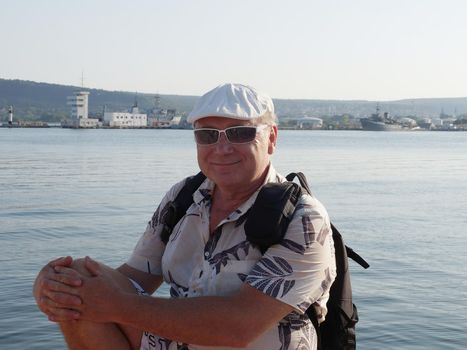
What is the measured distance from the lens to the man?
103 inches

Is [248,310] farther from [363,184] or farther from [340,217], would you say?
[363,184]

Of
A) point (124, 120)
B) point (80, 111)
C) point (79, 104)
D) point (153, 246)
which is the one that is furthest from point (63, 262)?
point (124, 120)

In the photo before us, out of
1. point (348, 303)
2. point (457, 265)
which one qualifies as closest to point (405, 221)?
point (457, 265)

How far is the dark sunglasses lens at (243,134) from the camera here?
2.80 m

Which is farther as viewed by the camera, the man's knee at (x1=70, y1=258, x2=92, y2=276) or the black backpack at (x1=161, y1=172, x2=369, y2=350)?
the man's knee at (x1=70, y1=258, x2=92, y2=276)

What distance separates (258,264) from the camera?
2637 mm

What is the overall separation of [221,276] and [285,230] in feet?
1.04

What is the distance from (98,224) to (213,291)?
10.8 meters

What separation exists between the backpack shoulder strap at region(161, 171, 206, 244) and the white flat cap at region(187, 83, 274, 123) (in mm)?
403

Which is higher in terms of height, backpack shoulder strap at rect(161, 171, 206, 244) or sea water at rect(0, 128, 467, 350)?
backpack shoulder strap at rect(161, 171, 206, 244)

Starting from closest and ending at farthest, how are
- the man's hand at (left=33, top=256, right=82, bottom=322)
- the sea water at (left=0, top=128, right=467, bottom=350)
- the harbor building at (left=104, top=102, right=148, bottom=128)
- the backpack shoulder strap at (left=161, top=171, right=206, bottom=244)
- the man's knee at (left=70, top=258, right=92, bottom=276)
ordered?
the man's hand at (left=33, top=256, right=82, bottom=322), the man's knee at (left=70, top=258, right=92, bottom=276), the backpack shoulder strap at (left=161, top=171, right=206, bottom=244), the sea water at (left=0, top=128, right=467, bottom=350), the harbor building at (left=104, top=102, right=148, bottom=128)

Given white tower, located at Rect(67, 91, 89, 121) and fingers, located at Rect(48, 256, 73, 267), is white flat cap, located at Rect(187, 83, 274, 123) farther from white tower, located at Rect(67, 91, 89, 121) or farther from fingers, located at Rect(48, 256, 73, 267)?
white tower, located at Rect(67, 91, 89, 121)

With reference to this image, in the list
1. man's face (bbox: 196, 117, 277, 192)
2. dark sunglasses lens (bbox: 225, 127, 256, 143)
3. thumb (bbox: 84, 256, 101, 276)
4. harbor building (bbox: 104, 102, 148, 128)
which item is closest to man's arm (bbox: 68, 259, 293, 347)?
thumb (bbox: 84, 256, 101, 276)

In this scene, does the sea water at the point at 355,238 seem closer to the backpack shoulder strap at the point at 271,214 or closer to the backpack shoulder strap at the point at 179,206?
the backpack shoulder strap at the point at 179,206
